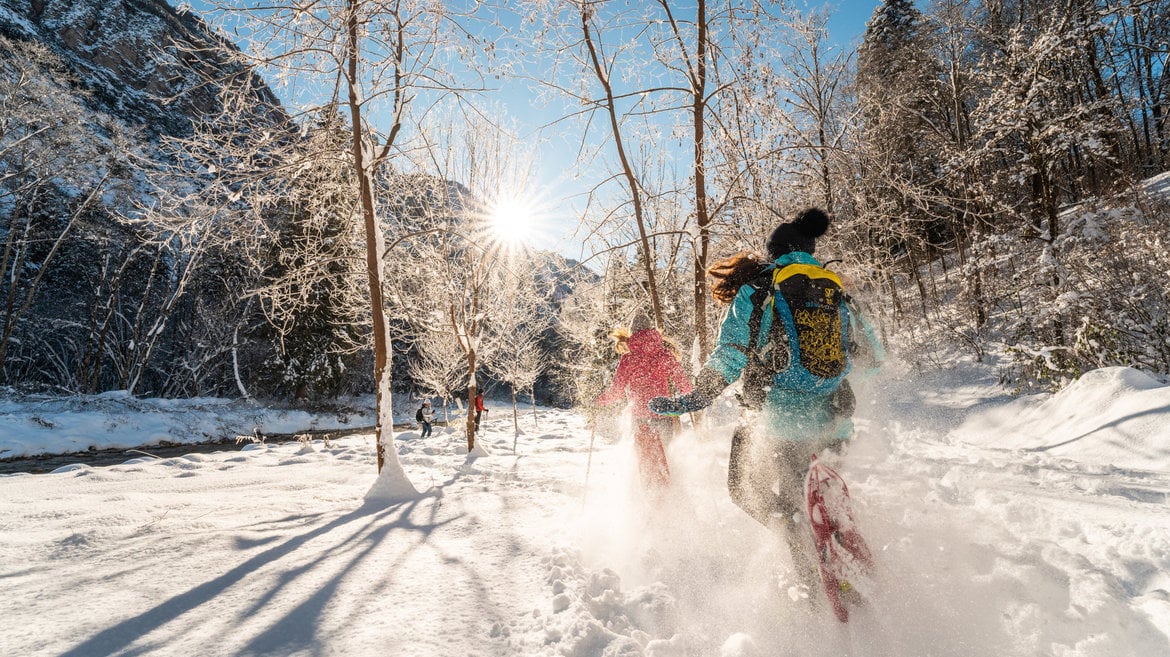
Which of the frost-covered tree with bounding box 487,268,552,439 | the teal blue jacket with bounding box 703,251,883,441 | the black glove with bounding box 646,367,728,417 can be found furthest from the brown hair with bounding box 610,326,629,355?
the teal blue jacket with bounding box 703,251,883,441

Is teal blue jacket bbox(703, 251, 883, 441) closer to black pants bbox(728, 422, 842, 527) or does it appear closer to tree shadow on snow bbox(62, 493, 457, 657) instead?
black pants bbox(728, 422, 842, 527)

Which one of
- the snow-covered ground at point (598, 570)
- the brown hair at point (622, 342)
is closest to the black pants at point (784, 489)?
the snow-covered ground at point (598, 570)

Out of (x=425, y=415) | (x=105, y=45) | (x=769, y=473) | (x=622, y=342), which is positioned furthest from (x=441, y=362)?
(x=105, y=45)

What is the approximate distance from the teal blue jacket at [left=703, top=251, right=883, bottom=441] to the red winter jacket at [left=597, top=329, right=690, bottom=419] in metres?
2.33

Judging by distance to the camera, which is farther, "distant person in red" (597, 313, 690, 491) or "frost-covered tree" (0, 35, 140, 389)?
"frost-covered tree" (0, 35, 140, 389)

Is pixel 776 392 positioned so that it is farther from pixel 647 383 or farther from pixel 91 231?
pixel 91 231

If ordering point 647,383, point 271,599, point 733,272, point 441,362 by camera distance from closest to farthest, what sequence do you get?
point 271,599
point 733,272
point 647,383
point 441,362

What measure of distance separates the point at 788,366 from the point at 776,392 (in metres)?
0.16

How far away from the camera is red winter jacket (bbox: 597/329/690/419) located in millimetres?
4723

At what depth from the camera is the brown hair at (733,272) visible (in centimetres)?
248

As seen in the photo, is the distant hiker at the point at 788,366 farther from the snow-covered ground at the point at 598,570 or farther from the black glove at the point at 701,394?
the snow-covered ground at the point at 598,570

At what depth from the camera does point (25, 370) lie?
86.3 feet

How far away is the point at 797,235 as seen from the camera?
2.42 meters

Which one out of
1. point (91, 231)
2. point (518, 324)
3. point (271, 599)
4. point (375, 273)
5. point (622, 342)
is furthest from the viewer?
point (91, 231)
